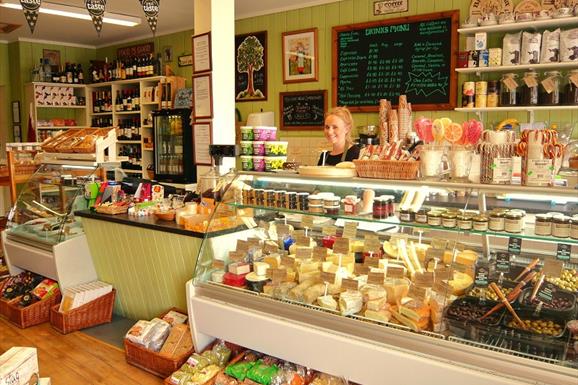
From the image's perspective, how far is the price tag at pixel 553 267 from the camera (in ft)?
6.68

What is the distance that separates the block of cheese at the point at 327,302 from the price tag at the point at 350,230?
0.33m

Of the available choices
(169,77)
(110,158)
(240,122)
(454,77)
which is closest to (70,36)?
(169,77)

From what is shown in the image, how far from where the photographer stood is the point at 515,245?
2271mm

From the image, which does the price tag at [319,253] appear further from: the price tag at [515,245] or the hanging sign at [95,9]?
the hanging sign at [95,9]

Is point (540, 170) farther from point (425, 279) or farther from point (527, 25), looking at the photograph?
point (527, 25)

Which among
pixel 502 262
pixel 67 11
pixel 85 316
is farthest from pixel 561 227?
pixel 67 11

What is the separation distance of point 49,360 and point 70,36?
22.3 feet

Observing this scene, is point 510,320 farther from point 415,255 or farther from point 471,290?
point 415,255

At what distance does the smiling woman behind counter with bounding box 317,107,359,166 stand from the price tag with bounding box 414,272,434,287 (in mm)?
1713

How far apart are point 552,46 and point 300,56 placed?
2.98 meters

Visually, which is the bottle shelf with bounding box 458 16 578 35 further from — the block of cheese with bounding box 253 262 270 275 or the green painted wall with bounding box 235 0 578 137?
the block of cheese with bounding box 253 262 270 275

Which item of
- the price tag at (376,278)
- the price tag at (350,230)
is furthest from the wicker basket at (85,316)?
the price tag at (376,278)

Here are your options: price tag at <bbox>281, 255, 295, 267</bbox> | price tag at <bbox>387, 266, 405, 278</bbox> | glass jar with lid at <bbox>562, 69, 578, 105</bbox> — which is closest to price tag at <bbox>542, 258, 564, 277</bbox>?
price tag at <bbox>387, 266, 405, 278</bbox>

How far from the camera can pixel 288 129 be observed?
21.7 ft
